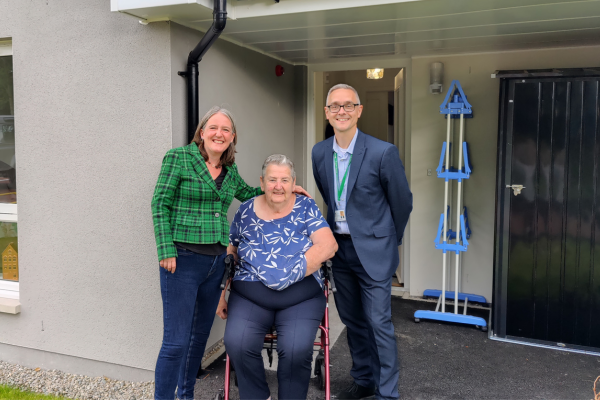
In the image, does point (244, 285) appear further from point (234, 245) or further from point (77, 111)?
point (77, 111)

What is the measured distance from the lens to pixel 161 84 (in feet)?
9.27

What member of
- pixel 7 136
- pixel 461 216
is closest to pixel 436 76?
pixel 461 216

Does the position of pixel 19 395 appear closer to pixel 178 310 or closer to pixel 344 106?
pixel 178 310

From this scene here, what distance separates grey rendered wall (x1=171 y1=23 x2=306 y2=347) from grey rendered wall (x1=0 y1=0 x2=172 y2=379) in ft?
0.38

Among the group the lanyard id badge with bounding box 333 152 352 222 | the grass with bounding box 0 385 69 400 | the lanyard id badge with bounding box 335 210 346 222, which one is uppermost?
the lanyard id badge with bounding box 333 152 352 222

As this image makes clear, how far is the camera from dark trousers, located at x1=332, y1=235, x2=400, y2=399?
2539 mm

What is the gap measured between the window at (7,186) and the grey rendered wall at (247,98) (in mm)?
1433

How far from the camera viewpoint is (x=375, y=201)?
8.32ft

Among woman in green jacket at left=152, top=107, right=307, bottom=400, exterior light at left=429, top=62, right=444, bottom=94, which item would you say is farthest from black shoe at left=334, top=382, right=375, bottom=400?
exterior light at left=429, top=62, right=444, bottom=94

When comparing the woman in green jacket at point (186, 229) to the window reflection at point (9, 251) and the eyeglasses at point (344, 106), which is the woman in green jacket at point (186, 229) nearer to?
the eyeglasses at point (344, 106)

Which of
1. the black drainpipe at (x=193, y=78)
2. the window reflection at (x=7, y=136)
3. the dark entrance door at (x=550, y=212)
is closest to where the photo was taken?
the black drainpipe at (x=193, y=78)

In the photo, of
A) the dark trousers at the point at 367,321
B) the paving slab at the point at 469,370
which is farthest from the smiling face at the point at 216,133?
the paving slab at the point at 469,370

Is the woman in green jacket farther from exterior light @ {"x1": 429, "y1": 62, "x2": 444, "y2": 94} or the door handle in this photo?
exterior light @ {"x1": 429, "y1": 62, "x2": 444, "y2": 94}

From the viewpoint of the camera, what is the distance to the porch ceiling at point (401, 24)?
8.49ft
